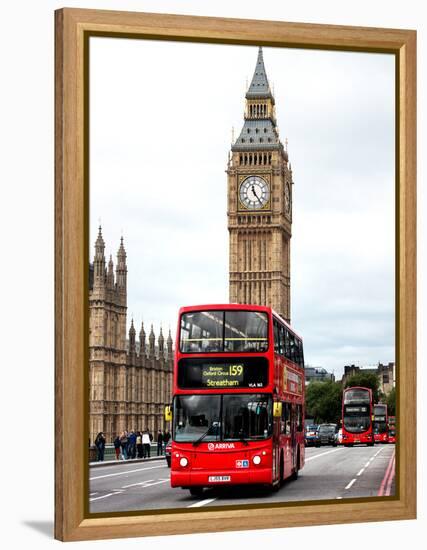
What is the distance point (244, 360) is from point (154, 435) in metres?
3.26

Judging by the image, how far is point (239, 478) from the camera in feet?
65.3

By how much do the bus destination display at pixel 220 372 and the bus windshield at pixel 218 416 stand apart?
19 centimetres

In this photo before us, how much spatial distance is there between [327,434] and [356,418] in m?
1.16

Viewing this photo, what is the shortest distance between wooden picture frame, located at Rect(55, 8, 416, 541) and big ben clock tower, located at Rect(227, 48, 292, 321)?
105 cm

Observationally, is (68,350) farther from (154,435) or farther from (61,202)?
(154,435)

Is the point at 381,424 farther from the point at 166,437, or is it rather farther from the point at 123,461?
the point at 123,461

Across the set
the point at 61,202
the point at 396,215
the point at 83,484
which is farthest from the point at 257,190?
the point at 83,484

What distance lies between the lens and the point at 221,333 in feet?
64.7

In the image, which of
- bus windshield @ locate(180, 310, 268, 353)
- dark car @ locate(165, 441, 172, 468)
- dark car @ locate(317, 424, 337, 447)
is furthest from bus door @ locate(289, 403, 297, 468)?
dark car @ locate(317, 424, 337, 447)

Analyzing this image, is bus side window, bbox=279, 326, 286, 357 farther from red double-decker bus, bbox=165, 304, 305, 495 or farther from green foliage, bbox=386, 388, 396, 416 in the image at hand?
green foliage, bbox=386, 388, 396, 416

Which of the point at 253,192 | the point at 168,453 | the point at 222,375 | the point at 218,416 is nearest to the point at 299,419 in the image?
the point at 168,453

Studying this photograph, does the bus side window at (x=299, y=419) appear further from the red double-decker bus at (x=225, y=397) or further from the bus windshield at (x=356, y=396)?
the red double-decker bus at (x=225, y=397)

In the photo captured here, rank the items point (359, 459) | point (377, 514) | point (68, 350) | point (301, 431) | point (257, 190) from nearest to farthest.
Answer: point (68, 350) < point (377, 514) < point (257, 190) < point (359, 459) < point (301, 431)

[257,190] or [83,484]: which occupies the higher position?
[257,190]
